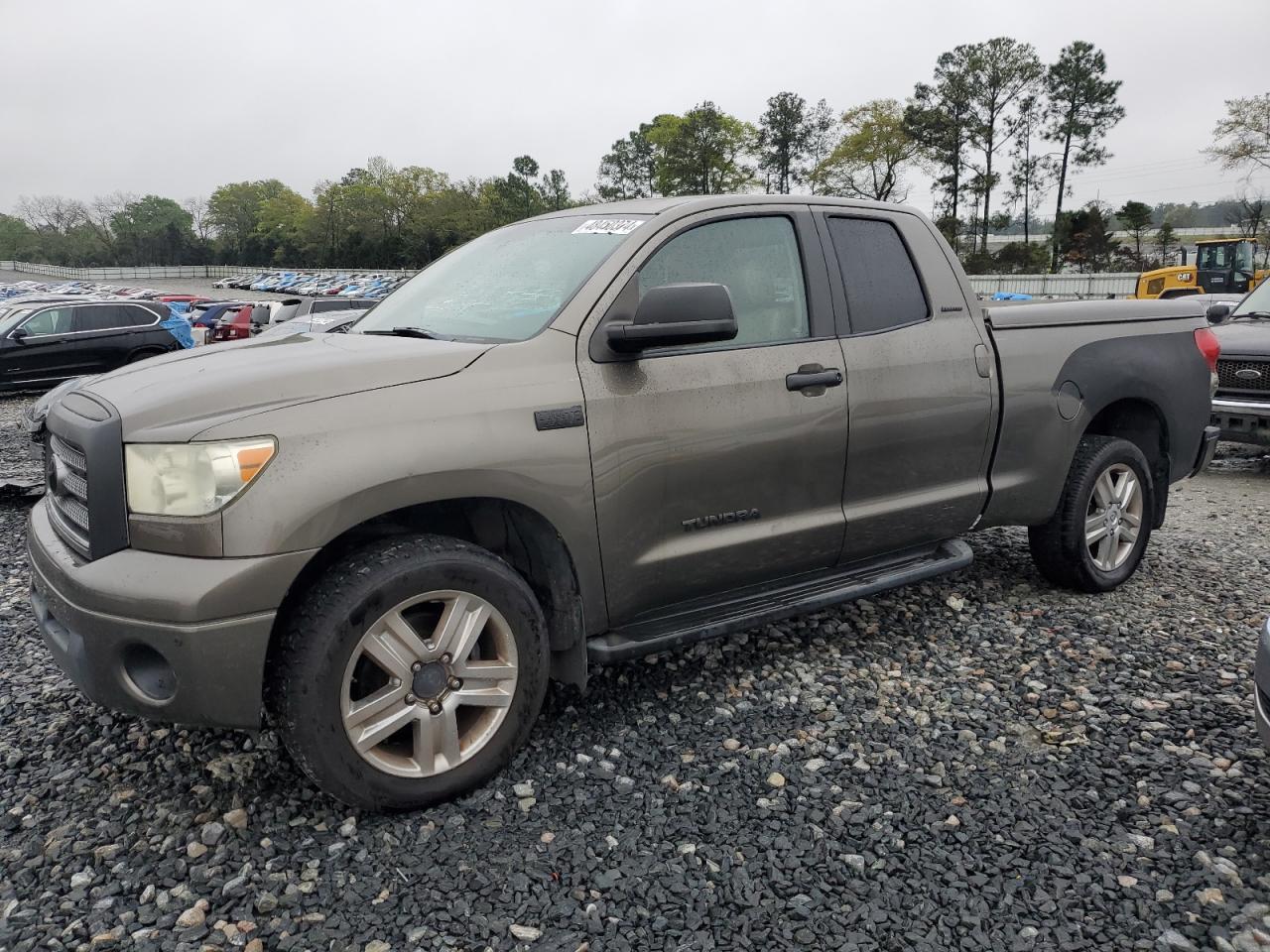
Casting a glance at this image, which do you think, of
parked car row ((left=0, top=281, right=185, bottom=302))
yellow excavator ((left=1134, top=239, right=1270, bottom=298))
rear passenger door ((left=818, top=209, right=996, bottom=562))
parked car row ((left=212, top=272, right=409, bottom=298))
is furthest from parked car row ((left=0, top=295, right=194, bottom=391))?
parked car row ((left=212, top=272, right=409, bottom=298))

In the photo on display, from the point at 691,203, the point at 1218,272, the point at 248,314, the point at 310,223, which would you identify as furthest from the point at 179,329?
the point at 310,223

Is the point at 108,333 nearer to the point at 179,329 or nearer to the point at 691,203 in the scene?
the point at 179,329

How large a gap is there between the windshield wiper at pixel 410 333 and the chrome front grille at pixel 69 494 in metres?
1.09

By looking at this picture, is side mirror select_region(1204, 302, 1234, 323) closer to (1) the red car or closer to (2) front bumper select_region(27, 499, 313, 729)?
(2) front bumper select_region(27, 499, 313, 729)

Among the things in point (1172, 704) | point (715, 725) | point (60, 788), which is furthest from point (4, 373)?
point (1172, 704)

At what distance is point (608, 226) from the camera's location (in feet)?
11.1

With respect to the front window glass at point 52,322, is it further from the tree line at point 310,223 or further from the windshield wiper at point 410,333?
the tree line at point 310,223

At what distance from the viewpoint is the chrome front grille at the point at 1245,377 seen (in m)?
7.50

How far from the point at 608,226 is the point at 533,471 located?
43.3 inches

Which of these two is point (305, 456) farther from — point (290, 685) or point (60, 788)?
point (60, 788)

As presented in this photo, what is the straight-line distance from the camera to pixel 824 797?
283cm

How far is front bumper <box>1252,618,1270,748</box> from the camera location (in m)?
2.58

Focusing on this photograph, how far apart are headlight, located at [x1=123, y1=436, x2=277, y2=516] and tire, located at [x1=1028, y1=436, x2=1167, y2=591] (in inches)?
141

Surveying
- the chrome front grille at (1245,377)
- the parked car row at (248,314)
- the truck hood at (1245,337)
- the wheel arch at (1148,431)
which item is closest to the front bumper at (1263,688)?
the wheel arch at (1148,431)
